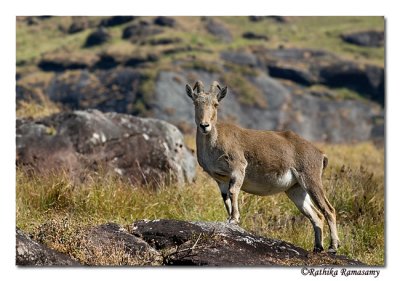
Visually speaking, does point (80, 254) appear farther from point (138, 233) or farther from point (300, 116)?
point (300, 116)

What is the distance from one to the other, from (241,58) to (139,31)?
14.0 metres

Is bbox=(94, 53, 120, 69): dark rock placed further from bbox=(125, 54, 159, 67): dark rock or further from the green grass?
the green grass

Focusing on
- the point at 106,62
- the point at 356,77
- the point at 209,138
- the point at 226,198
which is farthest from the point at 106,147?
the point at 356,77

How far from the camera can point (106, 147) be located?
1778cm

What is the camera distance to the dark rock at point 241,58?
3903 inches

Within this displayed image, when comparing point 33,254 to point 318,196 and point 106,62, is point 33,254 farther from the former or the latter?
point 106,62

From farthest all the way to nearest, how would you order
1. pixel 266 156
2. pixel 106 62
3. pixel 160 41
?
pixel 160 41 < pixel 106 62 < pixel 266 156

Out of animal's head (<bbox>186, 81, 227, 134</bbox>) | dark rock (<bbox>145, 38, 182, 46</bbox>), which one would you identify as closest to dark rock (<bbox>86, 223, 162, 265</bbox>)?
animal's head (<bbox>186, 81, 227, 134</bbox>)

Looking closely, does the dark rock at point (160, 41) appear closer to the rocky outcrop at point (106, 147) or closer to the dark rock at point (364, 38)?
the dark rock at point (364, 38)

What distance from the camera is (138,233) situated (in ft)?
37.2

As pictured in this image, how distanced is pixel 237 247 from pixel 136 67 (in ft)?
278

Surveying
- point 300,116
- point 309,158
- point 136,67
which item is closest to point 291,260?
point 309,158

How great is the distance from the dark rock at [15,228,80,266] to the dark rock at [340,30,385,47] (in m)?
101

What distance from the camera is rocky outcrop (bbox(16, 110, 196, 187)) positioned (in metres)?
17.3
